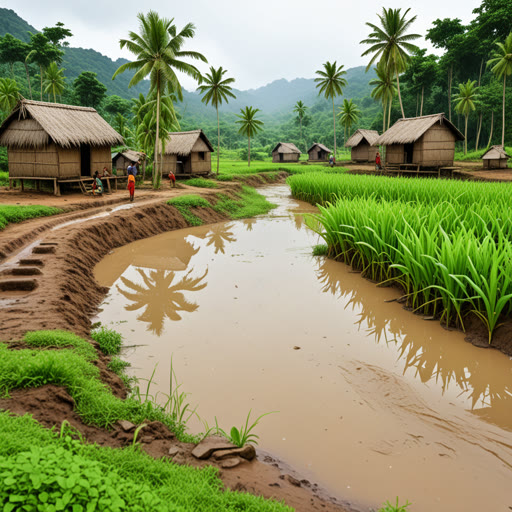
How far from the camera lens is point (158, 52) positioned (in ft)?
58.2

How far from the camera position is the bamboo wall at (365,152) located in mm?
37625

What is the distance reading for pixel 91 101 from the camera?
1609 inches

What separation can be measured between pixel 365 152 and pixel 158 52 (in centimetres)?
2437

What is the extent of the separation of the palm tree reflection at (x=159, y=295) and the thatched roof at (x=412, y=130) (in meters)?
18.8

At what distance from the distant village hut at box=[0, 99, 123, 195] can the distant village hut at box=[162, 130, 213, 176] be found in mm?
7939

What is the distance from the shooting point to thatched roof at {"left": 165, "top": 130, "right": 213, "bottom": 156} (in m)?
A: 23.6

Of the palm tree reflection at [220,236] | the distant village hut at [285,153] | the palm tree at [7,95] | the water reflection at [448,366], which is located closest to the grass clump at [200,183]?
the palm tree reflection at [220,236]

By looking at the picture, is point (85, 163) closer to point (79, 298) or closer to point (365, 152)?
point (79, 298)

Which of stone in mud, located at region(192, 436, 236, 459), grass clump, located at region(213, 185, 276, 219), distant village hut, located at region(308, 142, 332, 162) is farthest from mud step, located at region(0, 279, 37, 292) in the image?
distant village hut, located at region(308, 142, 332, 162)

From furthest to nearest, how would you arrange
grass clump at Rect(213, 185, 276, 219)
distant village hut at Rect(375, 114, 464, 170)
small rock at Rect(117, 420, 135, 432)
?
distant village hut at Rect(375, 114, 464, 170), grass clump at Rect(213, 185, 276, 219), small rock at Rect(117, 420, 135, 432)

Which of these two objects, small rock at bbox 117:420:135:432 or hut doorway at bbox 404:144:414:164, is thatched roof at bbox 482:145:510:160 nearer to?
hut doorway at bbox 404:144:414:164

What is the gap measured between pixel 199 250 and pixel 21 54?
4127cm

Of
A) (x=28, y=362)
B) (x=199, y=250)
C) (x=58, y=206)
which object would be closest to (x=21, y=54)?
(x=58, y=206)

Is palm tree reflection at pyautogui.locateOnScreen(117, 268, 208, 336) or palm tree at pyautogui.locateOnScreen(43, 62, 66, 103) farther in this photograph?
palm tree at pyautogui.locateOnScreen(43, 62, 66, 103)
